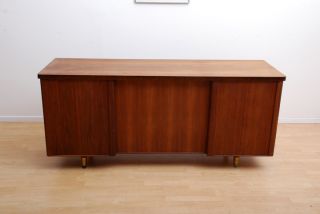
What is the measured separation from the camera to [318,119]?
364 cm

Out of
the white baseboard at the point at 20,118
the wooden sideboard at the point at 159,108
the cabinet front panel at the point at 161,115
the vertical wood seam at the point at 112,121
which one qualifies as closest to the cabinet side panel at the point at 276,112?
the wooden sideboard at the point at 159,108

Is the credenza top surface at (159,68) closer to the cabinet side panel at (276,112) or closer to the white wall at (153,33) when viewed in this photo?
the cabinet side panel at (276,112)

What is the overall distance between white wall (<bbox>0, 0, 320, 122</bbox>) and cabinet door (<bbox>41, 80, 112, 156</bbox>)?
3.16 feet

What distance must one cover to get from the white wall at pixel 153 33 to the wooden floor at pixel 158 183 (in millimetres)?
800

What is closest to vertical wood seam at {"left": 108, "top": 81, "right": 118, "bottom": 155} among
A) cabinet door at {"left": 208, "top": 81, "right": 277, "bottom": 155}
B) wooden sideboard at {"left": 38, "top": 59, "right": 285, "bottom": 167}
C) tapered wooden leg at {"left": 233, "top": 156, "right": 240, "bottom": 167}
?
wooden sideboard at {"left": 38, "top": 59, "right": 285, "bottom": 167}

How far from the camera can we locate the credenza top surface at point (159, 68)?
8.05ft

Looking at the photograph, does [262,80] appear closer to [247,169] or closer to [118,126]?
[247,169]

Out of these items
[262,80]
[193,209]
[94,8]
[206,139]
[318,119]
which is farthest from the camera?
[318,119]

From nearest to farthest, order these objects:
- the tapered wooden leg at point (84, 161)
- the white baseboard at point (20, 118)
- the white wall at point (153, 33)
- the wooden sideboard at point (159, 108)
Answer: the wooden sideboard at point (159, 108), the tapered wooden leg at point (84, 161), the white wall at point (153, 33), the white baseboard at point (20, 118)

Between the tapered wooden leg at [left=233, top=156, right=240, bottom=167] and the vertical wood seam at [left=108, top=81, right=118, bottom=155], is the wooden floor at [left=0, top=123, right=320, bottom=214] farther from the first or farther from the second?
the vertical wood seam at [left=108, top=81, right=118, bottom=155]

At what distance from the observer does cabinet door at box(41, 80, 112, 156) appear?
96.6 inches

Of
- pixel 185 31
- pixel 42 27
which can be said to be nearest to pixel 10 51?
pixel 42 27

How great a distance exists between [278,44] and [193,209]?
1.91 m

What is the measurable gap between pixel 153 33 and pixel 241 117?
1.24 metres
